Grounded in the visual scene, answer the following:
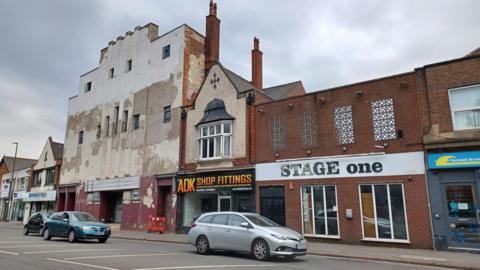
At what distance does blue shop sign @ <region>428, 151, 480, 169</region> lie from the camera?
1388 cm

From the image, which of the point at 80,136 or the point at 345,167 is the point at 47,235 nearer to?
the point at 345,167

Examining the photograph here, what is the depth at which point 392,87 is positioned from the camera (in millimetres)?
16516

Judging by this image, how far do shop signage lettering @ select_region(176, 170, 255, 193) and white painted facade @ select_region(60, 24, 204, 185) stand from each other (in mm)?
1935

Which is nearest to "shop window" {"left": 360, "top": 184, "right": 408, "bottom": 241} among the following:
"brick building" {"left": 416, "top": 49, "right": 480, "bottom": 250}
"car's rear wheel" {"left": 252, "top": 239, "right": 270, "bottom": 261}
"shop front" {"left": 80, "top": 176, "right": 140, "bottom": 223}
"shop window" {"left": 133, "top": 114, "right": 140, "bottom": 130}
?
"brick building" {"left": 416, "top": 49, "right": 480, "bottom": 250}

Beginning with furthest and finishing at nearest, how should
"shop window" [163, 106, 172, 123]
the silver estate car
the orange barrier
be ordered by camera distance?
"shop window" [163, 106, 172, 123]
the orange barrier
the silver estate car

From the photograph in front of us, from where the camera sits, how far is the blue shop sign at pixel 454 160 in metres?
13.9

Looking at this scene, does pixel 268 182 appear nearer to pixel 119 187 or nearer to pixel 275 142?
pixel 275 142

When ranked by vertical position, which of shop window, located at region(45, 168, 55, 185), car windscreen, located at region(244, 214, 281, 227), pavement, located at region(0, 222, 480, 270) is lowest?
pavement, located at region(0, 222, 480, 270)

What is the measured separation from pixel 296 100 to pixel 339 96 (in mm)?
2511

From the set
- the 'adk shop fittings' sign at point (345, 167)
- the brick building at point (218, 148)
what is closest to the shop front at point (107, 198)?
the brick building at point (218, 148)

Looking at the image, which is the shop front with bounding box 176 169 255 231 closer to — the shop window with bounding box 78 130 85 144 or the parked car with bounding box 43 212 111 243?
the parked car with bounding box 43 212 111 243

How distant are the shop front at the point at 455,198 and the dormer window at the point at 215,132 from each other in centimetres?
1144

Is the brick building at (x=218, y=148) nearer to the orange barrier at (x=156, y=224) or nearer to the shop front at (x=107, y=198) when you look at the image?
the orange barrier at (x=156, y=224)

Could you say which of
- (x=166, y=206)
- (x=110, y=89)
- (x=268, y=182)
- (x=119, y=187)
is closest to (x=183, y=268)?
(x=268, y=182)
